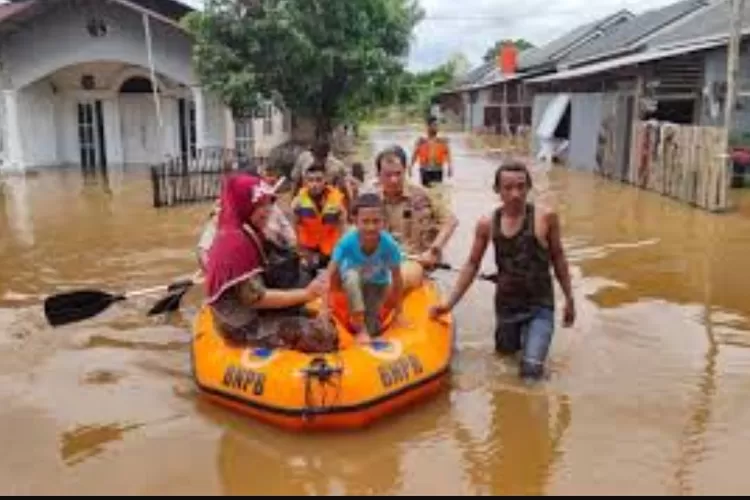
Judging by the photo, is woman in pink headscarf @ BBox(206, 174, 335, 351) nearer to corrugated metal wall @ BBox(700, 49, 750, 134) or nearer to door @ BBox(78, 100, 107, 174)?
corrugated metal wall @ BBox(700, 49, 750, 134)

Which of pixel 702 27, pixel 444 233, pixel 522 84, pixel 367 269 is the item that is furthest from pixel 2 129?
pixel 522 84

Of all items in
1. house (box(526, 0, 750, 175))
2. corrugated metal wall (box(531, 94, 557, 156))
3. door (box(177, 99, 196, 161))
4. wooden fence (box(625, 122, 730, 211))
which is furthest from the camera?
corrugated metal wall (box(531, 94, 557, 156))

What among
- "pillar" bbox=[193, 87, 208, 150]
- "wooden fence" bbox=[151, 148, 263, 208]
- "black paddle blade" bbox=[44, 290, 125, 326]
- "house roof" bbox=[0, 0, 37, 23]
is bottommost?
"black paddle blade" bbox=[44, 290, 125, 326]

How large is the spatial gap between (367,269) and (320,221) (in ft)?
5.66

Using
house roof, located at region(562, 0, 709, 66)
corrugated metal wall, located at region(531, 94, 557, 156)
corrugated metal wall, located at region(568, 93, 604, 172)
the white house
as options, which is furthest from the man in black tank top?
corrugated metal wall, located at region(531, 94, 557, 156)

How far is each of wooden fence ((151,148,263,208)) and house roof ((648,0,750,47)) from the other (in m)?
10.7

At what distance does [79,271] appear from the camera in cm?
1013

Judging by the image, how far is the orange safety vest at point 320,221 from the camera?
7477 millimetres

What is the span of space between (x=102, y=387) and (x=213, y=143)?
15.8m

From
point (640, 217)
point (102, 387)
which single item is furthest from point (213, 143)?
point (102, 387)

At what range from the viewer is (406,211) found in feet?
24.0

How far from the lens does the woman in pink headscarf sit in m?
5.16

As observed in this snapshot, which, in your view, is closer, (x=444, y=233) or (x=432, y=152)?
(x=444, y=233)

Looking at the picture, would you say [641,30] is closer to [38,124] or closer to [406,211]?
[38,124]
